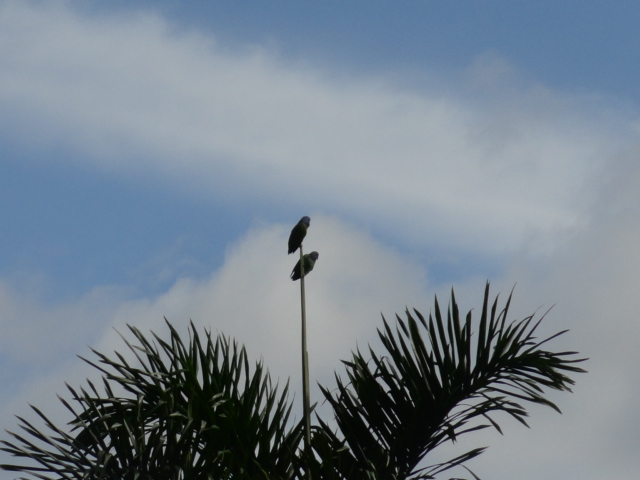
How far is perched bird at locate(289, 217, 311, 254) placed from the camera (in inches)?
226

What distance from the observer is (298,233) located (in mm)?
5738

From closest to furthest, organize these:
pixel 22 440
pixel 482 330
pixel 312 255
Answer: pixel 22 440, pixel 482 330, pixel 312 255

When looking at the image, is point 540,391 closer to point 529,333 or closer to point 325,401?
point 529,333

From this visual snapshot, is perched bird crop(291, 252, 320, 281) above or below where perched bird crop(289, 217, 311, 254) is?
below

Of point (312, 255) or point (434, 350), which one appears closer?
point (434, 350)

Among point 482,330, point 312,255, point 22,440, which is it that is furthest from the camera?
point 312,255

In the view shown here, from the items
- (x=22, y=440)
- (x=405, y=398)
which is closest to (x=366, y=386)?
(x=405, y=398)

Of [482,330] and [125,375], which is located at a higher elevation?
[125,375]

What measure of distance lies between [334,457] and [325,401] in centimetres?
46

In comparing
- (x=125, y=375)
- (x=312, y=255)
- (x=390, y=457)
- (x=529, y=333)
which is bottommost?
(x=390, y=457)

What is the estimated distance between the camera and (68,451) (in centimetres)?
472

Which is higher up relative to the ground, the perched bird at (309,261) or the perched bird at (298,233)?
the perched bird at (298,233)

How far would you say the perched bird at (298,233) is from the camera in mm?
5730

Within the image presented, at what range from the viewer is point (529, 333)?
505cm
